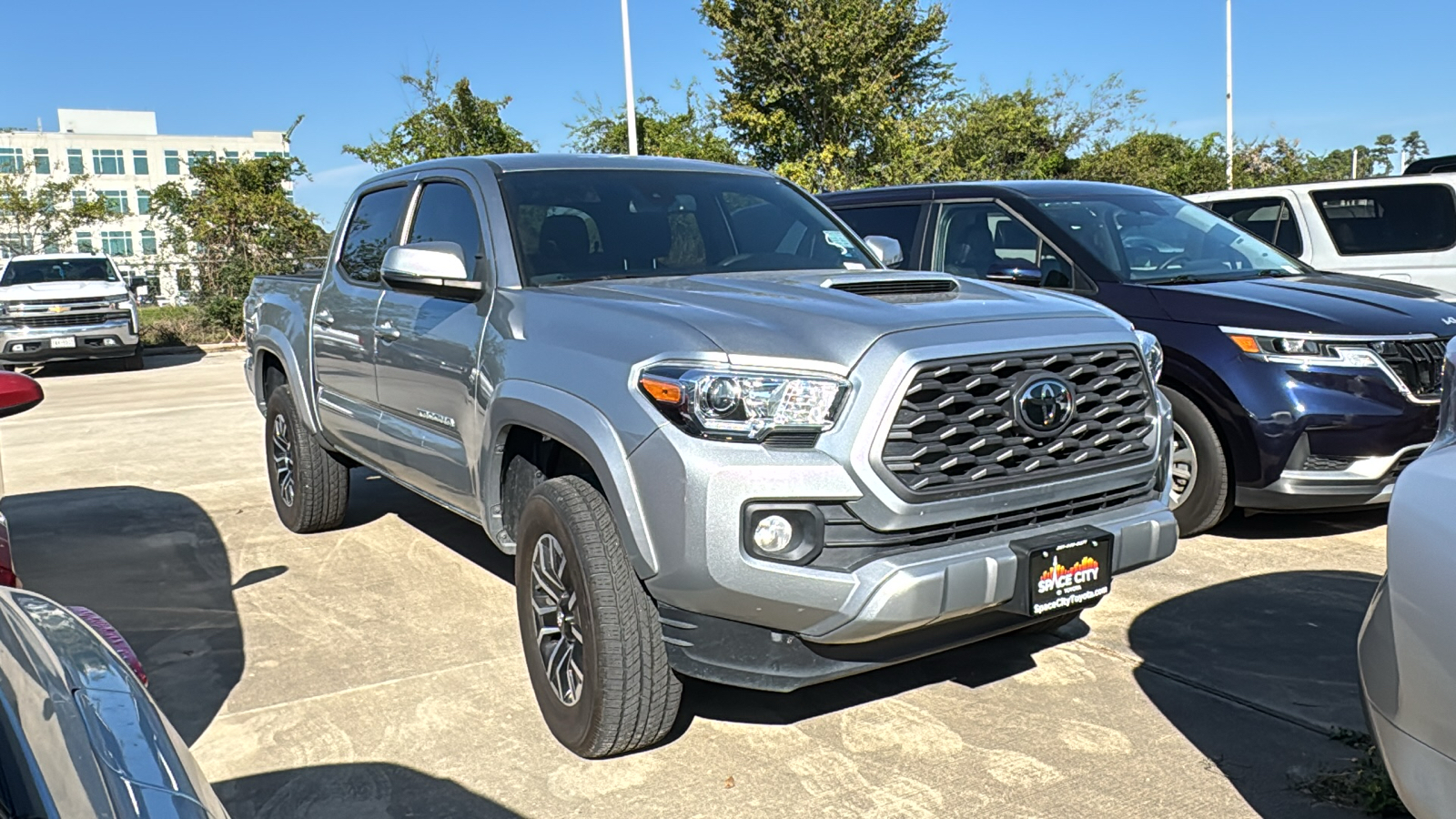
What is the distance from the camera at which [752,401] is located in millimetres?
3012

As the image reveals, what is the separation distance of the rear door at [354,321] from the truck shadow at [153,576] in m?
0.73

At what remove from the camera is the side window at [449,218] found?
4355 millimetres

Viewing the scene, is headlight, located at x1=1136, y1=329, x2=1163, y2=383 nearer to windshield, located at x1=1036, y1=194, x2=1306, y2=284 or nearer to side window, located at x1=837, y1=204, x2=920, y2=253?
windshield, located at x1=1036, y1=194, x2=1306, y2=284

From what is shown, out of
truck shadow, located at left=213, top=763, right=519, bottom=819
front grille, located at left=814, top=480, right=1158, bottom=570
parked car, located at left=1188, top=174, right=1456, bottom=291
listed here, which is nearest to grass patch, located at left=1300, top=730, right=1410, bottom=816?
front grille, located at left=814, top=480, right=1158, bottom=570

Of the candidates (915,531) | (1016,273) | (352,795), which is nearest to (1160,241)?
(1016,273)

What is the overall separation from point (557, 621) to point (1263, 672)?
238 cm

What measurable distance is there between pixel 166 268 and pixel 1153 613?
22.1m

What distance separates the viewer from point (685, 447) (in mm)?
2975

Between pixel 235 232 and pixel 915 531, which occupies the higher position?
pixel 235 232

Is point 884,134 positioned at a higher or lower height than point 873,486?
higher

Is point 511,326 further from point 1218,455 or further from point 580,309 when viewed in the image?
point 1218,455

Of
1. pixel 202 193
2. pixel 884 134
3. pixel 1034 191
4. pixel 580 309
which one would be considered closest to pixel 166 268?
pixel 202 193

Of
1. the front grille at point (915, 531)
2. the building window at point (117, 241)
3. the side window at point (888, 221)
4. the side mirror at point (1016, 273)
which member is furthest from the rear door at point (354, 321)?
the building window at point (117, 241)

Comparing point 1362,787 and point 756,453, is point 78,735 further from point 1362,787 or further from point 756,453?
point 1362,787
